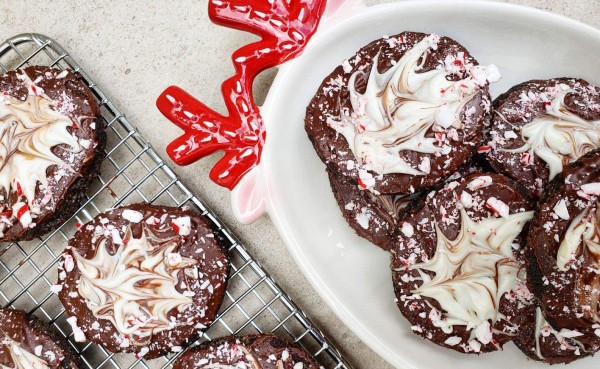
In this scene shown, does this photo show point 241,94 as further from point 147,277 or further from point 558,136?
point 558,136

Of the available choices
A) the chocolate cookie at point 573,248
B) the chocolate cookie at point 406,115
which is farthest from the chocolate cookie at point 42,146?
the chocolate cookie at point 573,248

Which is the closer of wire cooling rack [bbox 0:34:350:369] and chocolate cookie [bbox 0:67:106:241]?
chocolate cookie [bbox 0:67:106:241]

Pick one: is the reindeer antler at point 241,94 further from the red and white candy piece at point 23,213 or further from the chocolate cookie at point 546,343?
the chocolate cookie at point 546,343

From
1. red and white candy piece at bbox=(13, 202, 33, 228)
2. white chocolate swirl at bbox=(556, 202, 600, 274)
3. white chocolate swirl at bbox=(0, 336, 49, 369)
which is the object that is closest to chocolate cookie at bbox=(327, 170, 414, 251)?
white chocolate swirl at bbox=(556, 202, 600, 274)

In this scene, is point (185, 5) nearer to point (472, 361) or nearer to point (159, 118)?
point (159, 118)

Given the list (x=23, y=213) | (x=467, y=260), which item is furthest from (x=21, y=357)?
(x=467, y=260)

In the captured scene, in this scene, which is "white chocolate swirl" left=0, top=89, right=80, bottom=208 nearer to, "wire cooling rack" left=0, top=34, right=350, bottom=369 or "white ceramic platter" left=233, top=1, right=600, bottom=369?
"wire cooling rack" left=0, top=34, right=350, bottom=369

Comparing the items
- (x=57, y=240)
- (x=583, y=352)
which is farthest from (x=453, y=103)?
(x=57, y=240)
